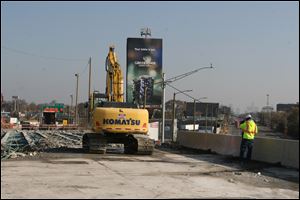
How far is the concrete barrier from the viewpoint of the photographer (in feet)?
57.9

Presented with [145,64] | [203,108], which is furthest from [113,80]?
[203,108]

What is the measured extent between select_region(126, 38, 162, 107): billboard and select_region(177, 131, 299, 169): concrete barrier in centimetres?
2770

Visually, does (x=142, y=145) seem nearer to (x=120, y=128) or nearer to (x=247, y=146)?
(x=120, y=128)

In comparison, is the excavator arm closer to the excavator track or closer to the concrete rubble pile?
the concrete rubble pile

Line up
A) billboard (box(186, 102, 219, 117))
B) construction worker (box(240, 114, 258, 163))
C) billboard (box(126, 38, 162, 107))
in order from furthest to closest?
billboard (box(186, 102, 219, 117))
billboard (box(126, 38, 162, 107))
construction worker (box(240, 114, 258, 163))

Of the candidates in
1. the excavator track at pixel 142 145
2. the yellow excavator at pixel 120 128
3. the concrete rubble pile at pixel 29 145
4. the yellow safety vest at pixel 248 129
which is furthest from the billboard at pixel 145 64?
the yellow safety vest at pixel 248 129

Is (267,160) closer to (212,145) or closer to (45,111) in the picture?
(212,145)

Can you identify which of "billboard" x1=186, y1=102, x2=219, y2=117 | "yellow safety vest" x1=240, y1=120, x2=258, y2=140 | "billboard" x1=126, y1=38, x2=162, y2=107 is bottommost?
"yellow safety vest" x1=240, y1=120, x2=258, y2=140

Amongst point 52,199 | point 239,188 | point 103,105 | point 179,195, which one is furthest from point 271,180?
point 103,105

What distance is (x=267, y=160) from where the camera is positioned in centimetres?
1916

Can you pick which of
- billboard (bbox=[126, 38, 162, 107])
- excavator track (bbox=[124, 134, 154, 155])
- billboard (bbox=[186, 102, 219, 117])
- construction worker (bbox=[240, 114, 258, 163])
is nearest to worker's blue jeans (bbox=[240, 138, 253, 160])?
construction worker (bbox=[240, 114, 258, 163])

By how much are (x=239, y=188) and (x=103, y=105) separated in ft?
40.2

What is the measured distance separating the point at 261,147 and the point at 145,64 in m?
37.5

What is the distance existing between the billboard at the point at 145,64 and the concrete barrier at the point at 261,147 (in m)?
27.7
